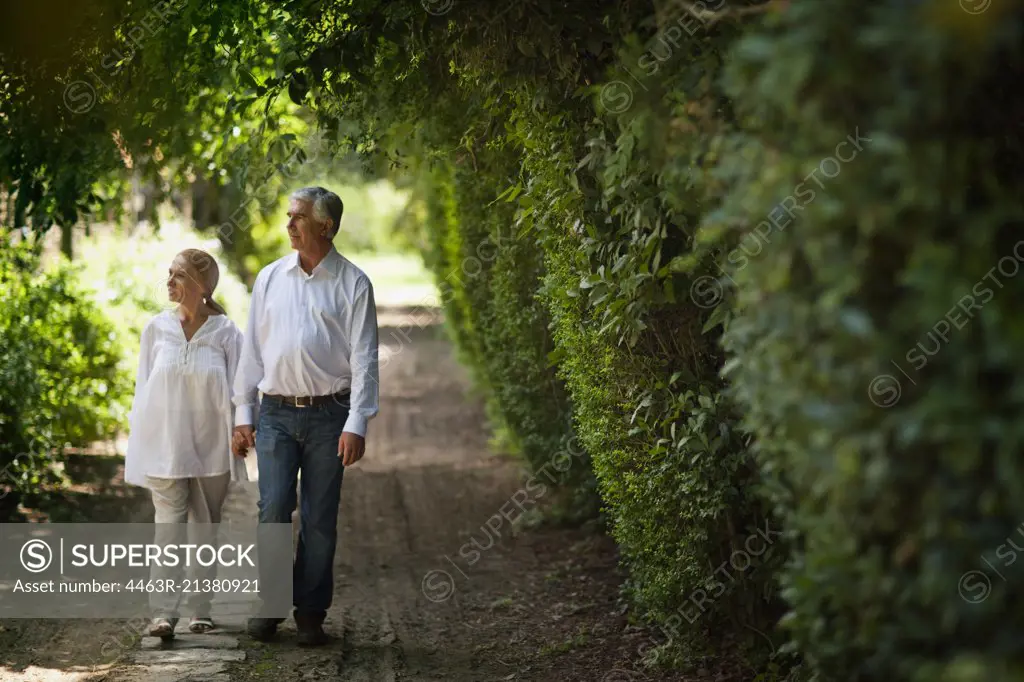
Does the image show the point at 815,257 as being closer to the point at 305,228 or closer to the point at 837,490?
the point at 837,490

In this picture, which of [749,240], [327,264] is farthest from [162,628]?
[749,240]

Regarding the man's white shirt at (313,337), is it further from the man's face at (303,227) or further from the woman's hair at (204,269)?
the woman's hair at (204,269)

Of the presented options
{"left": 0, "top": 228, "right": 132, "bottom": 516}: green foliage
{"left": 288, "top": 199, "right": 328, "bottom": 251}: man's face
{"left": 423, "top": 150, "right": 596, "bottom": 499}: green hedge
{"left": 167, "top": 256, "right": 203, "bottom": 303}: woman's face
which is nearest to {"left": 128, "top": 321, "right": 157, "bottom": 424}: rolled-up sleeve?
{"left": 167, "top": 256, "right": 203, "bottom": 303}: woman's face

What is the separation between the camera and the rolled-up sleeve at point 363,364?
6.24 m

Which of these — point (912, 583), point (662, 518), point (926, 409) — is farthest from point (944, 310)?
point (662, 518)

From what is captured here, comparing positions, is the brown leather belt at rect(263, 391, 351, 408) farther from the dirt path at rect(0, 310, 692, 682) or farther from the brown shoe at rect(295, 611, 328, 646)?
the dirt path at rect(0, 310, 692, 682)

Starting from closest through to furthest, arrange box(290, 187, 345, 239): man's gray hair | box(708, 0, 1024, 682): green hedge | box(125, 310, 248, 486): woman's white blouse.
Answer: box(708, 0, 1024, 682): green hedge → box(290, 187, 345, 239): man's gray hair → box(125, 310, 248, 486): woman's white blouse

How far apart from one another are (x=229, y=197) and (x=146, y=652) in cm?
1918

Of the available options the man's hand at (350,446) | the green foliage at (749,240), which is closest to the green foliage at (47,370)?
the green foliage at (749,240)

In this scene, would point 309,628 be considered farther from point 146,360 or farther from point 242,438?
point 146,360

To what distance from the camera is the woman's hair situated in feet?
21.8

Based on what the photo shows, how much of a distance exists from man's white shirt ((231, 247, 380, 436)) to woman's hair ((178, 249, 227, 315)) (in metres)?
0.35

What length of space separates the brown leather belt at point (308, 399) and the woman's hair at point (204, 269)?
2.35 ft

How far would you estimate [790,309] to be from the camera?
2.90 metres
